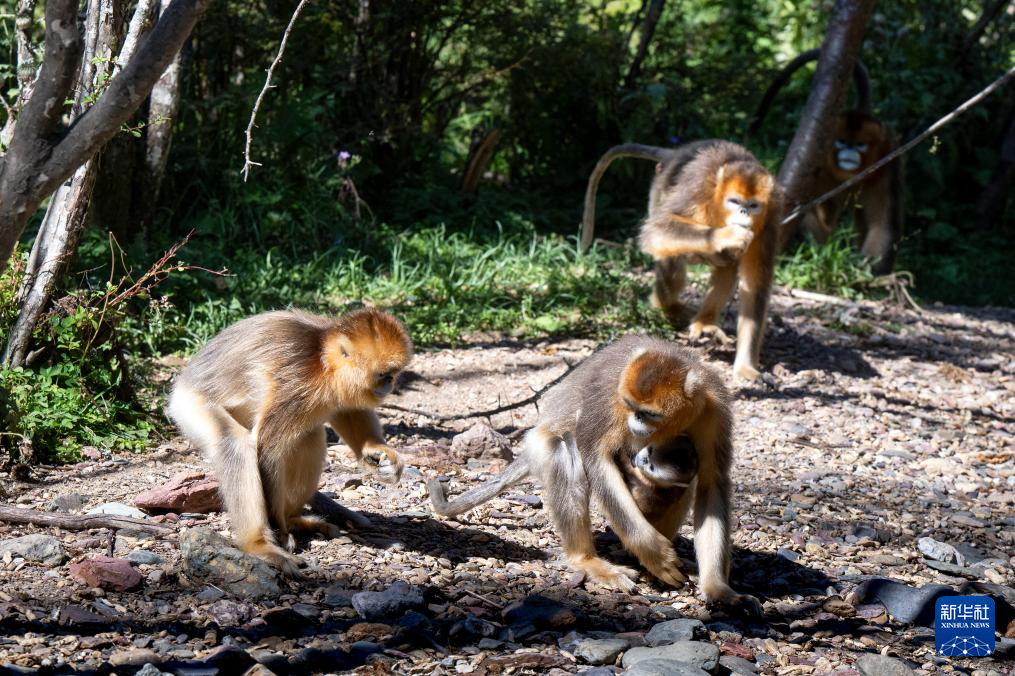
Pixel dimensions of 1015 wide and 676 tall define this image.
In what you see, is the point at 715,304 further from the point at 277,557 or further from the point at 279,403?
the point at 277,557

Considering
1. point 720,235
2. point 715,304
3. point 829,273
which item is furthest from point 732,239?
point 829,273

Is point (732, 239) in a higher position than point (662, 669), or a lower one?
higher

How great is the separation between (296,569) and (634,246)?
5947mm

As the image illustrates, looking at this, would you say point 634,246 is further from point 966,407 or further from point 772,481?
point 772,481

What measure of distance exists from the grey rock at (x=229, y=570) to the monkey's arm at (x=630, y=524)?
1.35 metres

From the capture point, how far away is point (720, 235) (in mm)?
7211

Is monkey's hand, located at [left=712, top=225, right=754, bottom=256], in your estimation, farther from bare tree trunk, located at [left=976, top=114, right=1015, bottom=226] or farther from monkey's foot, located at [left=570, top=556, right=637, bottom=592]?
bare tree trunk, located at [left=976, top=114, right=1015, bottom=226]

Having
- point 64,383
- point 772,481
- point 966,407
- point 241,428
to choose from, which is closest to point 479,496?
point 241,428

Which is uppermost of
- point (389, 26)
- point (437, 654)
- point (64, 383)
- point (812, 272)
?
point (389, 26)

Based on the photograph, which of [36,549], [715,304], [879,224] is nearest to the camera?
[36,549]

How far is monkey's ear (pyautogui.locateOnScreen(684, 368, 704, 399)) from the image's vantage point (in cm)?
419

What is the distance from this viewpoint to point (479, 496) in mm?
4691

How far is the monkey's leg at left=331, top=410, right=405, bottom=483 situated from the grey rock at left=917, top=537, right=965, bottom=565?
96.5 inches

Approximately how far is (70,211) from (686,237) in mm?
4036
